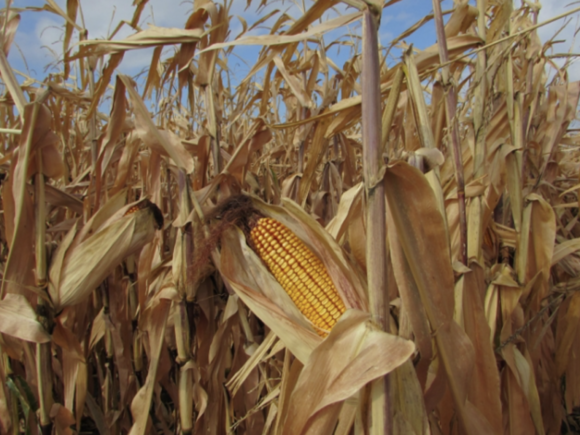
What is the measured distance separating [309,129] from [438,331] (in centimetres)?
165

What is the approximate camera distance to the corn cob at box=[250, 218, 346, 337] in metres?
1.29

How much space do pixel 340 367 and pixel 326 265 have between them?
0.43 m

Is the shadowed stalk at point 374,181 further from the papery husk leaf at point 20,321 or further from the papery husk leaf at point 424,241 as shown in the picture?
the papery husk leaf at point 20,321

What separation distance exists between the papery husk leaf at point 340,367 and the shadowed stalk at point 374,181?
0.06 metres

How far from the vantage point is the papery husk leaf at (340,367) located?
2.91 feet

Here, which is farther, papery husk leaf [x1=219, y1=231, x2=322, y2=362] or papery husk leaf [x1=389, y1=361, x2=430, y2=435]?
→ papery husk leaf [x1=219, y1=231, x2=322, y2=362]

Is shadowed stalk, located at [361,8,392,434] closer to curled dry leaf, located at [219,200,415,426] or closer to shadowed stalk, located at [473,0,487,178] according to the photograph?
curled dry leaf, located at [219,200,415,426]

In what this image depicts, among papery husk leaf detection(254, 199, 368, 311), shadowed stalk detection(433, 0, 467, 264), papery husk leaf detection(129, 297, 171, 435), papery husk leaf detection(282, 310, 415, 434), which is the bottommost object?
papery husk leaf detection(129, 297, 171, 435)

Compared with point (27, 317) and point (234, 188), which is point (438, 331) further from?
point (27, 317)

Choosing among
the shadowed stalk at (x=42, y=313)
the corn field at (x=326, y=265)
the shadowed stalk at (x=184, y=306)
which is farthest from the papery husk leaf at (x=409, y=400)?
the shadowed stalk at (x=42, y=313)

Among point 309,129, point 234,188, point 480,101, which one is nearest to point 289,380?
point 234,188

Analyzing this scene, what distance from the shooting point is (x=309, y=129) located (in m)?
2.46

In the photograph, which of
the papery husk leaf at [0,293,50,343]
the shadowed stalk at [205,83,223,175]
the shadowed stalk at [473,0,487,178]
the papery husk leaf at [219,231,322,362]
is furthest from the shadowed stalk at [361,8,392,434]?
the papery husk leaf at [0,293,50,343]

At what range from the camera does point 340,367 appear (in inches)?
37.3
